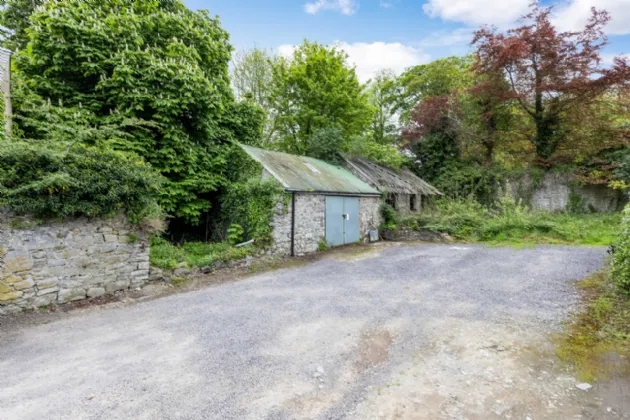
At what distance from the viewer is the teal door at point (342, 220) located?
1196 cm

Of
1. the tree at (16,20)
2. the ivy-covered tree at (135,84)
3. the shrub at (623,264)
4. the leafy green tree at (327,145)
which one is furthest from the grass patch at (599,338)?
the tree at (16,20)

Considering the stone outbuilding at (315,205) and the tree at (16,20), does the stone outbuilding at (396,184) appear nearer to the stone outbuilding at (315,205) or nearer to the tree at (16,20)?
the stone outbuilding at (315,205)

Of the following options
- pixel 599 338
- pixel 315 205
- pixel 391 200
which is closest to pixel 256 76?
pixel 391 200

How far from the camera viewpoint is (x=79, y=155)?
5941 mm

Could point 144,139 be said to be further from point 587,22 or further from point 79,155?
point 587,22

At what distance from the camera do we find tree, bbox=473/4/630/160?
53.5 ft

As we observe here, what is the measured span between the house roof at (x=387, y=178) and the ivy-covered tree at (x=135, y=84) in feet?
24.6

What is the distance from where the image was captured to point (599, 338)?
162 inches

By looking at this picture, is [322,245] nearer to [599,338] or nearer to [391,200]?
[391,200]

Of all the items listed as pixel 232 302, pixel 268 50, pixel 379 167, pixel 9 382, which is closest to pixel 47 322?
pixel 9 382

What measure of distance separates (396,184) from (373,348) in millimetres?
13981

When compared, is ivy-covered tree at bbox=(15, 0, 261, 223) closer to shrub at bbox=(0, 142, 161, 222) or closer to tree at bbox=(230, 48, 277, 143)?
shrub at bbox=(0, 142, 161, 222)

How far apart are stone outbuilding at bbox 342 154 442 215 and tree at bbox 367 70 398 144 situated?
380 inches

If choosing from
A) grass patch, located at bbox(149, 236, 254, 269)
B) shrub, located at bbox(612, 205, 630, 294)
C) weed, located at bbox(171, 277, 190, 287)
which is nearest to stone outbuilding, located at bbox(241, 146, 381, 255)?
grass patch, located at bbox(149, 236, 254, 269)
